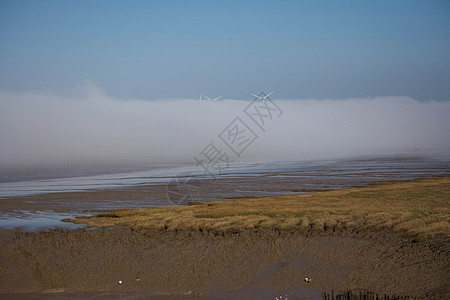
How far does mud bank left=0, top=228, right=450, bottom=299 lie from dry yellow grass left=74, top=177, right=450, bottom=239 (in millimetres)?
1326

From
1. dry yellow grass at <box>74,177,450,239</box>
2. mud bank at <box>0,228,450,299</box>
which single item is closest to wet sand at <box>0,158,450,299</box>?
mud bank at <box>0,228,450,299</box>

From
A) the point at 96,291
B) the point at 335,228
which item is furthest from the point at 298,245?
the point at 96,291

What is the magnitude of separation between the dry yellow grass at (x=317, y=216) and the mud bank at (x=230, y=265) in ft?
4.35

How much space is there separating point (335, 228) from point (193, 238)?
7.04 metres

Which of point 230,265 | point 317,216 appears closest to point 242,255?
point 230,265

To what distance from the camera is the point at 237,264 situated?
56.3ft

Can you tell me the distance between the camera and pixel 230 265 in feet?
56.1

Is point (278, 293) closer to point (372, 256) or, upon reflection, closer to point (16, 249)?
point (372, 256)

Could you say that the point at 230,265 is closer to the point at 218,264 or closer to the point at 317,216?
the point at 218,264

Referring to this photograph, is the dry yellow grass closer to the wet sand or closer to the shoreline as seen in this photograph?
the shoreline

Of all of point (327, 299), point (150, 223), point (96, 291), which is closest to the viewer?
point (327, 299)

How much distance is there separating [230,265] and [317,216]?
823cm

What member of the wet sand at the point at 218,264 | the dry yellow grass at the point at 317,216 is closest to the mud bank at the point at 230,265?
the wet sand at the point at 218,264

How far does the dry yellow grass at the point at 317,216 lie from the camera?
20484mm
